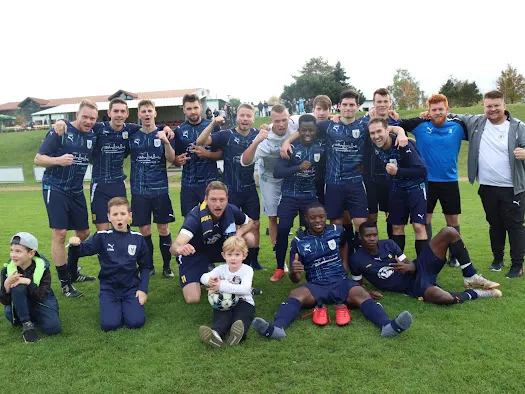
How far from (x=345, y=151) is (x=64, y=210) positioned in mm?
3536

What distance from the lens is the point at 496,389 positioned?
287cm

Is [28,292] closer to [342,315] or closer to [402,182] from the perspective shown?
[342,315]

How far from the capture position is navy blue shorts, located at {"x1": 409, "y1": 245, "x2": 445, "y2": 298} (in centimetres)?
450

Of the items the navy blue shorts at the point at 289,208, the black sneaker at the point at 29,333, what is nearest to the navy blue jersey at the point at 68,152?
the black sneaker at the point at 29,333

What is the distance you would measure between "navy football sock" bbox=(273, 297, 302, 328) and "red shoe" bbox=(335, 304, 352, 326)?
→ 368 millimetres

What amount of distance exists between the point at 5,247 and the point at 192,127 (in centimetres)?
468

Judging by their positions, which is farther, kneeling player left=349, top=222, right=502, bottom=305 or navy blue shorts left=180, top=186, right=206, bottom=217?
navy blue shorts left=180, top=186, right=206, bottom=217

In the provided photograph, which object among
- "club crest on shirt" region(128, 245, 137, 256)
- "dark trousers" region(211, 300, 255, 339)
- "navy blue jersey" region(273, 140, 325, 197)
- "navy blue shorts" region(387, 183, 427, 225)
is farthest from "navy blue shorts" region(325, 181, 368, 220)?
"club crest on shirt" region(128, 245, 137, 256)

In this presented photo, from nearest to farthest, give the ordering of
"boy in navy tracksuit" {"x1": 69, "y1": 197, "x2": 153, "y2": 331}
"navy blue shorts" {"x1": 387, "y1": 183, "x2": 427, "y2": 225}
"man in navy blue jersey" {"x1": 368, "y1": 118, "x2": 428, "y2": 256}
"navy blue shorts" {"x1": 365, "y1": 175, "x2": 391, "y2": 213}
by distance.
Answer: "boy in navy tracksuit" {"x1": 69, "y1": 197, "x2": 153, "y2": 331}
"man in navy blue jersey" {"x1": 368, "y1": 118, "x2": 428, "y2": 256}
"navy blue shorts" {"x1": 387, "y1": 183, "x2": 427, "y2": 225}
"navy blue shorts" {"x1": 365, "y1": 175, "x2": 391, "y2": 213}

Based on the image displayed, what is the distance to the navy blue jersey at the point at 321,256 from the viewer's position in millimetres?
4523

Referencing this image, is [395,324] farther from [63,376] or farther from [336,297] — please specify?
[63,376]

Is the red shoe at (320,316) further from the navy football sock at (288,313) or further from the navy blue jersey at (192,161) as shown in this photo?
the navy blue jersey at (192,161)

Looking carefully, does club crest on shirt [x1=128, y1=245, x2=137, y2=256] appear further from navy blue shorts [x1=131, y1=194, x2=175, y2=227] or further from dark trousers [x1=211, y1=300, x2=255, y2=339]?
navy blue shorts [x1=131, y1=194, x2=175, y2=227]

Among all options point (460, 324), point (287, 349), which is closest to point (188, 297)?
point (287, 349)
